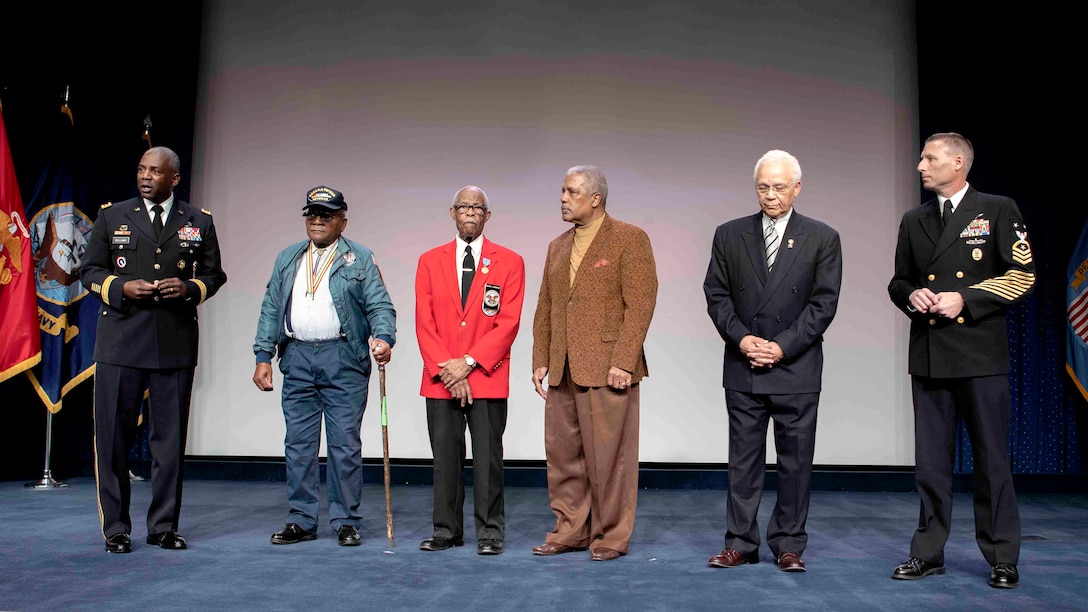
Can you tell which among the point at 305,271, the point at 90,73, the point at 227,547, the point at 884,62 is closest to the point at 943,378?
the point at 305,271

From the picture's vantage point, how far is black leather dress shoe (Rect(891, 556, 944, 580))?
3.38 metres

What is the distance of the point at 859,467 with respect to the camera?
602 cm

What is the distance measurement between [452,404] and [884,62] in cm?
383

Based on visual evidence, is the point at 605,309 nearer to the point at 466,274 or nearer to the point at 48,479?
the point at 466,274

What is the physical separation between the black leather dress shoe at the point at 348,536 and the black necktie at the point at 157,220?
1.45m

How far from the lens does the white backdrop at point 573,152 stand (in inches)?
238

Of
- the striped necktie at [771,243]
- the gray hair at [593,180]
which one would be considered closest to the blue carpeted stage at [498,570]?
the striped necktie at [771,243]

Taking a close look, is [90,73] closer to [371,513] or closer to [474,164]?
[474,164]

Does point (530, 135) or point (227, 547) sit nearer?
point (227, 547)

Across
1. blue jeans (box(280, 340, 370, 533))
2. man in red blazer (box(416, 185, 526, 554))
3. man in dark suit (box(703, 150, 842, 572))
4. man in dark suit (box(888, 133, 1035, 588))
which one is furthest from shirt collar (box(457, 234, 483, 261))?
man in dark suit (box(888, 133, 1035, 588))

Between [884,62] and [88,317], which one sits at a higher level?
[884,62]

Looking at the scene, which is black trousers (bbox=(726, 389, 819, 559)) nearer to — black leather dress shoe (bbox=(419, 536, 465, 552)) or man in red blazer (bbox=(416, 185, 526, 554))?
man in red blazer (bbox=(416, 185, 526, 554))

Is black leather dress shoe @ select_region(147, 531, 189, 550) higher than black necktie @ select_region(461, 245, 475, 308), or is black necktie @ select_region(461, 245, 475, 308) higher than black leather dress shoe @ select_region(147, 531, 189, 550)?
black necktie @ select_region(461, 245, 475, 308)

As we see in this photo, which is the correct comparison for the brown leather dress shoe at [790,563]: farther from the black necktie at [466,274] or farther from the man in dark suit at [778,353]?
the black necktie at [466,274]
